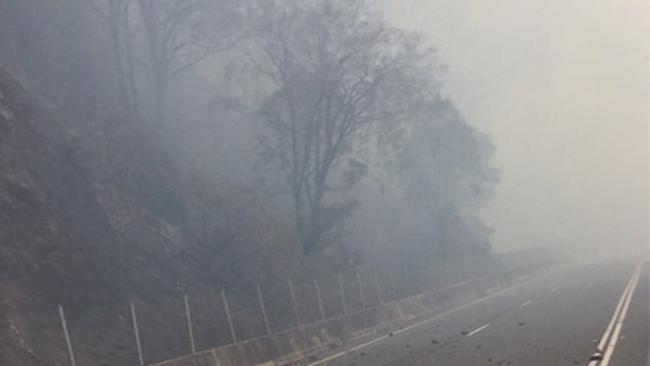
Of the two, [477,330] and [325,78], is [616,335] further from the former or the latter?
[325,78]

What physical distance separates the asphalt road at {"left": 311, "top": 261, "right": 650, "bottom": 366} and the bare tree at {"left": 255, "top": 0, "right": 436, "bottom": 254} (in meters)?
8.21

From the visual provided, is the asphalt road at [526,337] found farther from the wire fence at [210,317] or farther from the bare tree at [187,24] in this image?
the bare tree at [187,24]

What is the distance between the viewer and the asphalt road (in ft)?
52.1

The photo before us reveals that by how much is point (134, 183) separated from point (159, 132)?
690 cm

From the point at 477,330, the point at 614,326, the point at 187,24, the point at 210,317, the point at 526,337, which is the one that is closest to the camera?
the point at 526,337

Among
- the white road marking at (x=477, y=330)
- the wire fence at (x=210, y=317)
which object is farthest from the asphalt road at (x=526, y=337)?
the wire fence at (x=210, y=317)

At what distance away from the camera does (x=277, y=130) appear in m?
36.0

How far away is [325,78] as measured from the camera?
115 ft

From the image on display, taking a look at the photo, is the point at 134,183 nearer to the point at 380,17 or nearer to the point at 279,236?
the point at 279,236

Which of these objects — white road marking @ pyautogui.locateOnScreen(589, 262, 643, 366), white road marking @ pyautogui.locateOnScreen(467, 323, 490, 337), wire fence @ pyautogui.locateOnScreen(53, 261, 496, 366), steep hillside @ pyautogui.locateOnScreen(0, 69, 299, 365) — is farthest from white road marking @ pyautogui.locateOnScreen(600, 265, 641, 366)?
steep hillside @ pyautogui.locateOnScreen(0, 69, 299, 365)

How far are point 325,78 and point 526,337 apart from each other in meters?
18.0

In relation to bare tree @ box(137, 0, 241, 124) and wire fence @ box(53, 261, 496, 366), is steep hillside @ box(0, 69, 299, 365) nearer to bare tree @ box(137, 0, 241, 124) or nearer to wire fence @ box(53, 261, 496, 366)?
wire fence @ box(53, 261, 496, 366)

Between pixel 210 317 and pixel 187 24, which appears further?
pixel 187 24

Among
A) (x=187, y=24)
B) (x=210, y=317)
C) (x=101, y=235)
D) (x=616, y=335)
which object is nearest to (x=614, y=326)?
(x=616, y=335)
